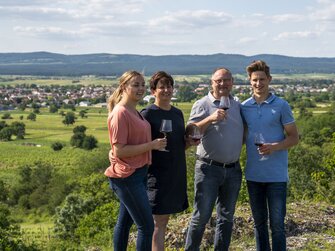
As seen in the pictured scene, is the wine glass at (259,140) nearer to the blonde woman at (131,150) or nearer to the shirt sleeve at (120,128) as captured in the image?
the blonde woman at (131,150)

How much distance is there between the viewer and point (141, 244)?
447cm

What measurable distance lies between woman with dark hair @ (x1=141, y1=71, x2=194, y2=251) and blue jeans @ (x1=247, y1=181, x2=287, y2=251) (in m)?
0.74

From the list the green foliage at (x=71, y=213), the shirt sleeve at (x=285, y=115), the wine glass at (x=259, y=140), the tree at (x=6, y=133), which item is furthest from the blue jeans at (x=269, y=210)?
the tree at (x=6, y=133)

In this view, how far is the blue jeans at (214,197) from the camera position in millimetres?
4742

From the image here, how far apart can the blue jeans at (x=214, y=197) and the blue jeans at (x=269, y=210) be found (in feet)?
0.62

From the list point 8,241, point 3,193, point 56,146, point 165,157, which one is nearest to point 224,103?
point 165,157

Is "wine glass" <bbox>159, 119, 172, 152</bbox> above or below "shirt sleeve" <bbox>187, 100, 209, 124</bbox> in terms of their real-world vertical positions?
below

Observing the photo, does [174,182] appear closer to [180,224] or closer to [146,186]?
[146,186]

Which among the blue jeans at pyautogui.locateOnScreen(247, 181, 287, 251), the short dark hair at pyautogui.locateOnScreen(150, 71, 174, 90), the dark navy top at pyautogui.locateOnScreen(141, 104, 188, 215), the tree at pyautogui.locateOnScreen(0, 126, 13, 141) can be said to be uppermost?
the short dark hair at pyautogui.locateOnScreen(150, 71, 174, 90)

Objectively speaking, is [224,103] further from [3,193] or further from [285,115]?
[3,193]

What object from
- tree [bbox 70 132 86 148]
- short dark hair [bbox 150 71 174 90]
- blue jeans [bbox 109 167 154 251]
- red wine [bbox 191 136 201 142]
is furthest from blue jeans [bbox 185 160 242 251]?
tree [bbox 70 132 86 148]

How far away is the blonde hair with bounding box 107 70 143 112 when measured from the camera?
438 cm

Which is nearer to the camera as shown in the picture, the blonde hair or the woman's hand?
the woman's hand

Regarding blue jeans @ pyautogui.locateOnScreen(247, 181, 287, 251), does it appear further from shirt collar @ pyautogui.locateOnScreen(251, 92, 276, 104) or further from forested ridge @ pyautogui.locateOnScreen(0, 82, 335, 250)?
forested ridge @ pyautogui.locateOnScreen(0, 82, 335, 250)
